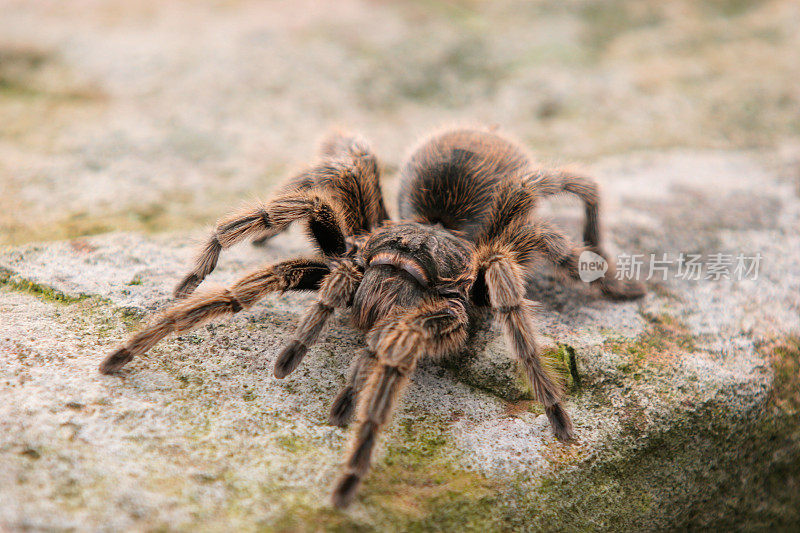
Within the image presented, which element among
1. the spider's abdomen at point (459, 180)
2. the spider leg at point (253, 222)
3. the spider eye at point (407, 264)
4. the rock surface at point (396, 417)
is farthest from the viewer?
the spider's abdomen at point (459, 180)

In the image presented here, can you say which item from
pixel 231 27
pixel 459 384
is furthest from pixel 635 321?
pixel 231 27

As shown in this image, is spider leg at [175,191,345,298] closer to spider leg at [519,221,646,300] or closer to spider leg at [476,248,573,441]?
spider leg at [476,248,573,441]

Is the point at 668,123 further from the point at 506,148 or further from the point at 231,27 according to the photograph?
the point at 231,27

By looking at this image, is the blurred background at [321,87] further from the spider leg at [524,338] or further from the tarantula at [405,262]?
the spider leg at [524,338]

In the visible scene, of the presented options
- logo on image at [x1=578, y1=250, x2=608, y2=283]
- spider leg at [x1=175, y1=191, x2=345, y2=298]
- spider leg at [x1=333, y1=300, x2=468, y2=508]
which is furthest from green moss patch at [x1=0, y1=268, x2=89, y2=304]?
logo on image at [x1=578, y1=250, x2=608, y2=283]

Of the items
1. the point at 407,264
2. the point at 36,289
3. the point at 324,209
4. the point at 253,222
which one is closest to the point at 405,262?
the point at 407,264

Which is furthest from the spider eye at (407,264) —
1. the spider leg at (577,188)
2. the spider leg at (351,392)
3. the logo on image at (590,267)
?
the logo on image at (590,267)

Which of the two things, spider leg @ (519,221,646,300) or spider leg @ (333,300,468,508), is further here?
spider leg @ (519,221,646,300)
